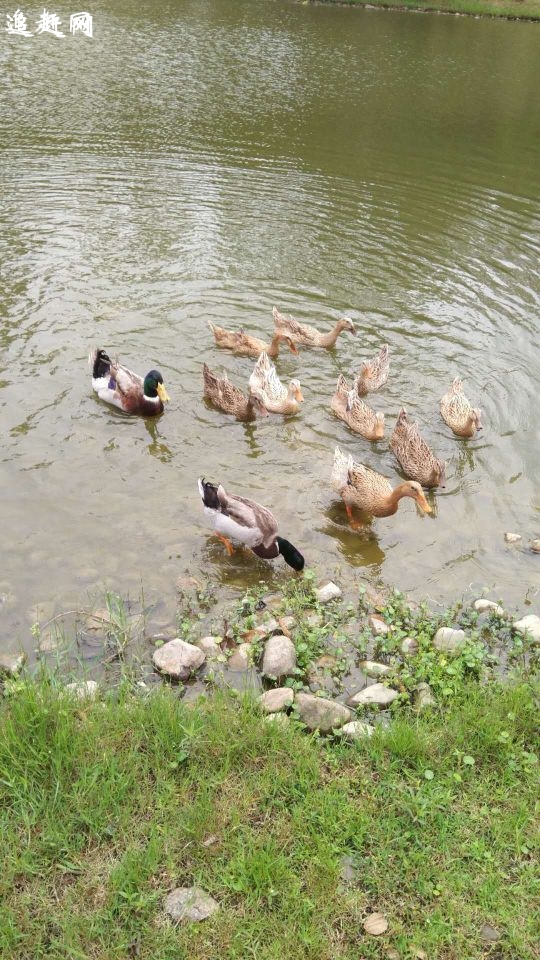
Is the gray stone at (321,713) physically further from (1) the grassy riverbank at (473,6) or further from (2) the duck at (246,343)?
(1) the grassy riverbank at (473,6)

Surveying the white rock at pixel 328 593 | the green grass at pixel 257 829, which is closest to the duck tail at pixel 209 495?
the white rock at pixel 328 593

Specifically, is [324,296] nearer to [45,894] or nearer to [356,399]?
[356,399]

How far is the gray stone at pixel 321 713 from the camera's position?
14.8 feet

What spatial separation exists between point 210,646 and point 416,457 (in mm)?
3139

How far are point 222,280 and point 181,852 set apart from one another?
8.61 m

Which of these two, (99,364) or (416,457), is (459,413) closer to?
(416,457)

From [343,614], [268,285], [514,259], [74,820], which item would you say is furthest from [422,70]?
[74,820]

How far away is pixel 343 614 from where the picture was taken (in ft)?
18.4

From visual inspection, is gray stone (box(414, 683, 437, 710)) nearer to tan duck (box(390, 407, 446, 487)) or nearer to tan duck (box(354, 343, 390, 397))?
tan duck (box(390, 407, 446, 487))

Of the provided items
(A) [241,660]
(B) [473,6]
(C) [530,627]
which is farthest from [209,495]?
(B) [473,6]

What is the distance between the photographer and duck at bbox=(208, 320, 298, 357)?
29.7 ft

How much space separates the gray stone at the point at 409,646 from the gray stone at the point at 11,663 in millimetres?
2657

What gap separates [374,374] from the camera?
27.5ft

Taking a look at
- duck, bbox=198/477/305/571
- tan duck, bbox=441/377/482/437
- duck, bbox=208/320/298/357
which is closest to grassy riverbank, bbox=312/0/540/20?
duck, bbox=208/320/298/357
